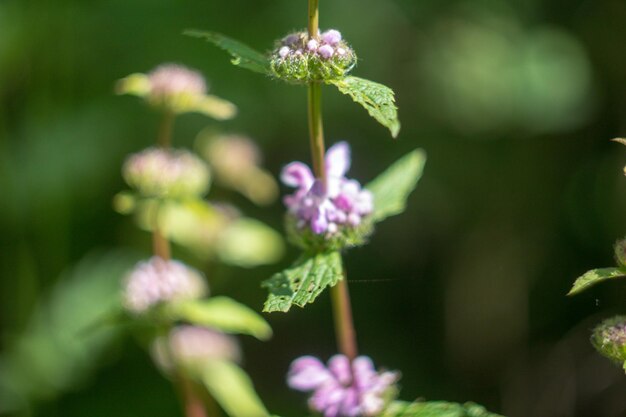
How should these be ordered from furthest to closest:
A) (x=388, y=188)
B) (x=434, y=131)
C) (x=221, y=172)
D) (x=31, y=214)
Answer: (x=434, y=131)
(x=31, y=214)
(x=221, y=172)
(x=388, y=188)

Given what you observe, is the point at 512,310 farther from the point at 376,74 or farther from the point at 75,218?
the point at 75,218

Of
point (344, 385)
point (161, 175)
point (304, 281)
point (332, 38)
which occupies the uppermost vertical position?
point (332, 38)

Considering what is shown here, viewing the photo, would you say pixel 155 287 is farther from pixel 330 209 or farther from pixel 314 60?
pixel 314 60

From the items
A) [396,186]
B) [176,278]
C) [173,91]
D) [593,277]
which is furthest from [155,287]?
[593,277]

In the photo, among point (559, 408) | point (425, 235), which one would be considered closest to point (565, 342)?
point (559, 408)

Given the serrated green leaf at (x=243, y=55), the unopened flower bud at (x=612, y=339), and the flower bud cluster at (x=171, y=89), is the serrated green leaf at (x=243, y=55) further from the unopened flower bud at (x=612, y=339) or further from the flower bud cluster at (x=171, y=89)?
the unopened flower bud at (x=612, y=339)

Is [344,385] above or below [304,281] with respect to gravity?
below
